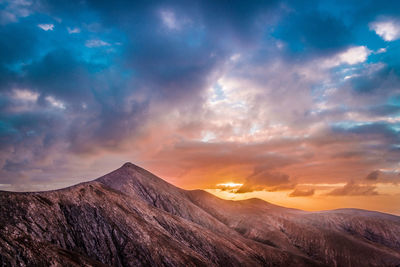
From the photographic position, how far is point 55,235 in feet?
250

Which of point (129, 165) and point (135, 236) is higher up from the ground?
point (129, 165)

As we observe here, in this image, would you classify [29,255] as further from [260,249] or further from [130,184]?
[260,249]

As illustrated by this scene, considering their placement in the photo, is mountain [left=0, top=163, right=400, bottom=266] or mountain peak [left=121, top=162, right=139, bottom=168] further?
mountain peak [left=121, top=162, right=139, bottom=168]

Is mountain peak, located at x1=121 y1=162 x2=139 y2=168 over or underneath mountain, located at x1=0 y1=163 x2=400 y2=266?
over

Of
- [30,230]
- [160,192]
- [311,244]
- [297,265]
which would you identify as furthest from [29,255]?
[311,244]

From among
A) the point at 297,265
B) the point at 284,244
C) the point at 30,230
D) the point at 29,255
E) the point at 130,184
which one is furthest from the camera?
the point at 284,244

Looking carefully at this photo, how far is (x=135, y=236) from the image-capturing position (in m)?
94.8

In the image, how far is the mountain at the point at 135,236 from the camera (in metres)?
67.4

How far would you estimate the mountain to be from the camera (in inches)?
2655

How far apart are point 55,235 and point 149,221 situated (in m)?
40.2

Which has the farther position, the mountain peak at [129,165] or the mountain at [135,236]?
the mountain peak at [129,165]

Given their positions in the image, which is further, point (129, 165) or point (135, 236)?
point (129, 165)

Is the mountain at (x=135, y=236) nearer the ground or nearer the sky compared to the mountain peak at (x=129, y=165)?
nearer the ground

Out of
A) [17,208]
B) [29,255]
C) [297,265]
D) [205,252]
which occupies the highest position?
[17,208]
